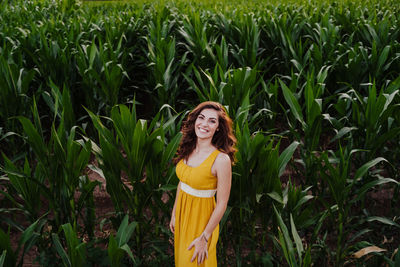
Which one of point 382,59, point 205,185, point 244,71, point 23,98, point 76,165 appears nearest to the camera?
point 205,185

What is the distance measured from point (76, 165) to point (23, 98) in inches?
50.9

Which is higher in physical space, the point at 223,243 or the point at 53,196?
the point at 53,196

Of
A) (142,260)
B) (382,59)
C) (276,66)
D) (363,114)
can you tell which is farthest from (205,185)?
(276,66)

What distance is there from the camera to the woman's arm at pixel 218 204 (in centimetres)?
136

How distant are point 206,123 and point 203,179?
190mm

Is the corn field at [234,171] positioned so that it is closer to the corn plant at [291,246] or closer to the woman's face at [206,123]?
the corn plant at [291,246]

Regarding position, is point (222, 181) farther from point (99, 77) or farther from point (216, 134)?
point (99, 77)

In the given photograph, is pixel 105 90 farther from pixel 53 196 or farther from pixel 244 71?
pixel 53 196

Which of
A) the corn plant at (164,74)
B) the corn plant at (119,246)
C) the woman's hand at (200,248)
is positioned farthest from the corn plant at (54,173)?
the corn plant at (164,74)

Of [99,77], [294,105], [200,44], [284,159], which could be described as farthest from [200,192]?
[200,44]

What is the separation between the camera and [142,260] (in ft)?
6.65

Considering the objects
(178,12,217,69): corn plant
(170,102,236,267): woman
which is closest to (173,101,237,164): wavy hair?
(170,102,236,267): woman

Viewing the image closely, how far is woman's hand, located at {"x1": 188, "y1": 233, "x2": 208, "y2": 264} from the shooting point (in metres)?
1.38

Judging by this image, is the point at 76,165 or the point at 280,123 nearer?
the point at 76,165
